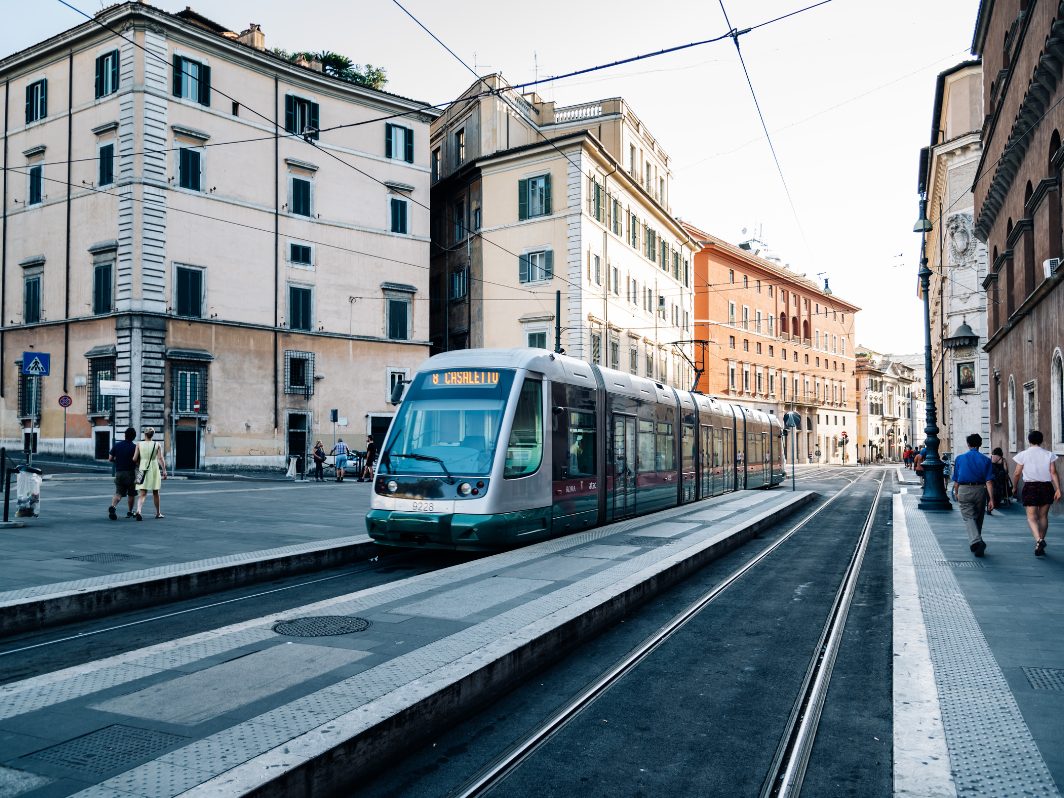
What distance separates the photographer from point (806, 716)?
5105mm

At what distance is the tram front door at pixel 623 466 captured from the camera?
14820 mm

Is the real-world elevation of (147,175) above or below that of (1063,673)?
above

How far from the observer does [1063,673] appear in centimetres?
551

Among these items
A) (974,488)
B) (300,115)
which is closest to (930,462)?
(974,488)

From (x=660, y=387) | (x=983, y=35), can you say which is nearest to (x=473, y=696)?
(x=660, y=387)

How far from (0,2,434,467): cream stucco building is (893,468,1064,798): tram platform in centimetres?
2597

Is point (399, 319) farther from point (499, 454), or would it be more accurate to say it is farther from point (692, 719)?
point (692, 719)

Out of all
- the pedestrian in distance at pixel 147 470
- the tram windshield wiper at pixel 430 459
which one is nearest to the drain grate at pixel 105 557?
the tram windshield wiper at pixel 430 459

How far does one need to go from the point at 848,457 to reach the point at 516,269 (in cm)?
5749

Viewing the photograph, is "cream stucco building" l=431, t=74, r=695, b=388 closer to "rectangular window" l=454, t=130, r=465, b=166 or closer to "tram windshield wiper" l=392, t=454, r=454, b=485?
"rectangular window" l=454, t=130, r=465, b=166

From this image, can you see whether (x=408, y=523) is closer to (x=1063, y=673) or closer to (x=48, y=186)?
(x=1063, y=673)

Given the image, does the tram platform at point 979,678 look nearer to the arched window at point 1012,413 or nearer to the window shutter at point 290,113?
the arched window at point 1012,413

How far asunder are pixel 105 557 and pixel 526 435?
5.30m

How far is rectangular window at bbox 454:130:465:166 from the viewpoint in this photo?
44.2 m
